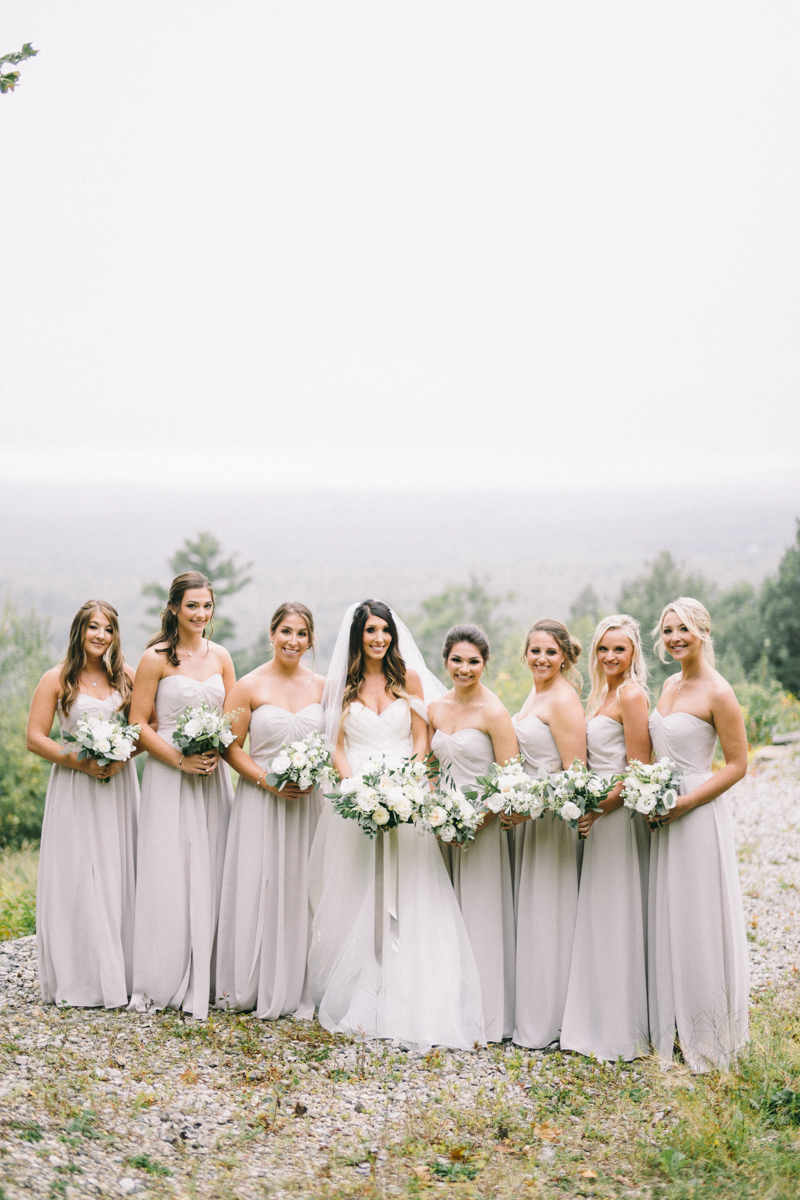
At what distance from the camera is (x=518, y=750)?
629cm

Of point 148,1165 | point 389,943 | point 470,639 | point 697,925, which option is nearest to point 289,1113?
→ point 148,1165

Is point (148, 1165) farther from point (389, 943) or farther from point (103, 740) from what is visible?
point (103, 740)

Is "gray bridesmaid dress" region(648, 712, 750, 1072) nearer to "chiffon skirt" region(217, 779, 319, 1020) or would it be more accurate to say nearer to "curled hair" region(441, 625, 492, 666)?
"curled hair" region(441, 625, 492, 666)

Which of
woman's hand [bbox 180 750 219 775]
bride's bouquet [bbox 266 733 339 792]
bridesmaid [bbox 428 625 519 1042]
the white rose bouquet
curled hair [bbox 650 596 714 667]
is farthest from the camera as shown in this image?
woman's hand [bbox 180 750 219 775]

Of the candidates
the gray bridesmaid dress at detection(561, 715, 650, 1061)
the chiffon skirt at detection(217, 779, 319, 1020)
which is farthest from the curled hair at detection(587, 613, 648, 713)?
the chiffon skirt at detection(217, 779, 319, 1020)

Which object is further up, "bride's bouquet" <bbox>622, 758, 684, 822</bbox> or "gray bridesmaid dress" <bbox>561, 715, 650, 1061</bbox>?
"bride's bouquet" <bbox>622, 758, 684, 822</bbox>

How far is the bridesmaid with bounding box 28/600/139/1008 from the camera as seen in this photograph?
263 inches

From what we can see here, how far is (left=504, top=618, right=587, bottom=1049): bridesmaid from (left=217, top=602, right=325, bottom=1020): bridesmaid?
56.9 inches

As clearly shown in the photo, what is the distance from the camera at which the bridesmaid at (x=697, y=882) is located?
573 centimetres

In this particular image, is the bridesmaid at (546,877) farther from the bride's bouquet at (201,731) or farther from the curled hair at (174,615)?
the curled hair at (174,615)

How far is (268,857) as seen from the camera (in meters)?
6.58

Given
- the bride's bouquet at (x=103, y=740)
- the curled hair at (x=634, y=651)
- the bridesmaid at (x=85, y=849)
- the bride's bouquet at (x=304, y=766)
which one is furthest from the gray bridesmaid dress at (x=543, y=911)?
the bridesmaid at (x=85, y=849)

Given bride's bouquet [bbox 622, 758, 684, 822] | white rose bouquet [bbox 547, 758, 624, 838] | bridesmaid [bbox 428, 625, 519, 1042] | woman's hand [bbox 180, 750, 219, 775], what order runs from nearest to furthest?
1. bride's bouquet [bbox 622, 758, 684, 822]
2. white rose bouquet [bbox 547, 758, 624, 838]
3. bridesmaid [bbox 428, 625, 519, 1042]
4. woman's hand [bbox 180, 750, 219, 775]

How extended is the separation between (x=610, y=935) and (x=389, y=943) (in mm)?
1407
